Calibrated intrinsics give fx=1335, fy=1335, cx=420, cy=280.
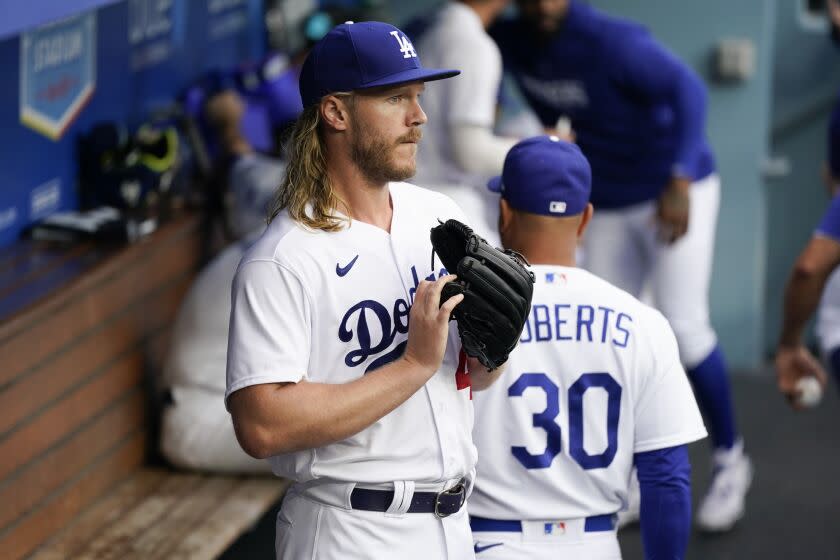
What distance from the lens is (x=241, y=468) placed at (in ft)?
14.6

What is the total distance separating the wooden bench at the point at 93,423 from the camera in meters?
3.70

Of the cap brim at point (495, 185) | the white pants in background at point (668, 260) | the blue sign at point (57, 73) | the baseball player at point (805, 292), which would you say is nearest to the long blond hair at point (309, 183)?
the cap brim at point (495, 185)

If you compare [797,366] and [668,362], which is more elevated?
[668,362]

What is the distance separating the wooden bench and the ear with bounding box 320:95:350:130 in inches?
59.0

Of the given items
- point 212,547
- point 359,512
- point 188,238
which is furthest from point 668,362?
point 188,238

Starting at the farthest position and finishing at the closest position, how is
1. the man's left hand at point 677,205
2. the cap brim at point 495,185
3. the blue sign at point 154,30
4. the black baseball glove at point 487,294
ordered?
1. the blue sign at point 154,30
2. the man's left hand at point 677,205
3. the cap brim at point 495,185
4. the black baseball glove at point 487,294

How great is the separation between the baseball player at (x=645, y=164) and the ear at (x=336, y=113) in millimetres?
2530

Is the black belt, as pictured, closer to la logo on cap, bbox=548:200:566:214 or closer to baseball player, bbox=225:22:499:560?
baseball player, bbox=225:22:499:560

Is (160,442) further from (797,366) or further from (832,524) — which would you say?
(832,524)

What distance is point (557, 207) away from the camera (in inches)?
110

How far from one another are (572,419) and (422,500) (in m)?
0.39

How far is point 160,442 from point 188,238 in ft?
3.16

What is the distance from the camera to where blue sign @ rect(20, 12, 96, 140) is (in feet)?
14.7

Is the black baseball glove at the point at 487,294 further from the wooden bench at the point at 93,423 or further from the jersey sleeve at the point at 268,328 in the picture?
the wooden bench at the point at 93,423
